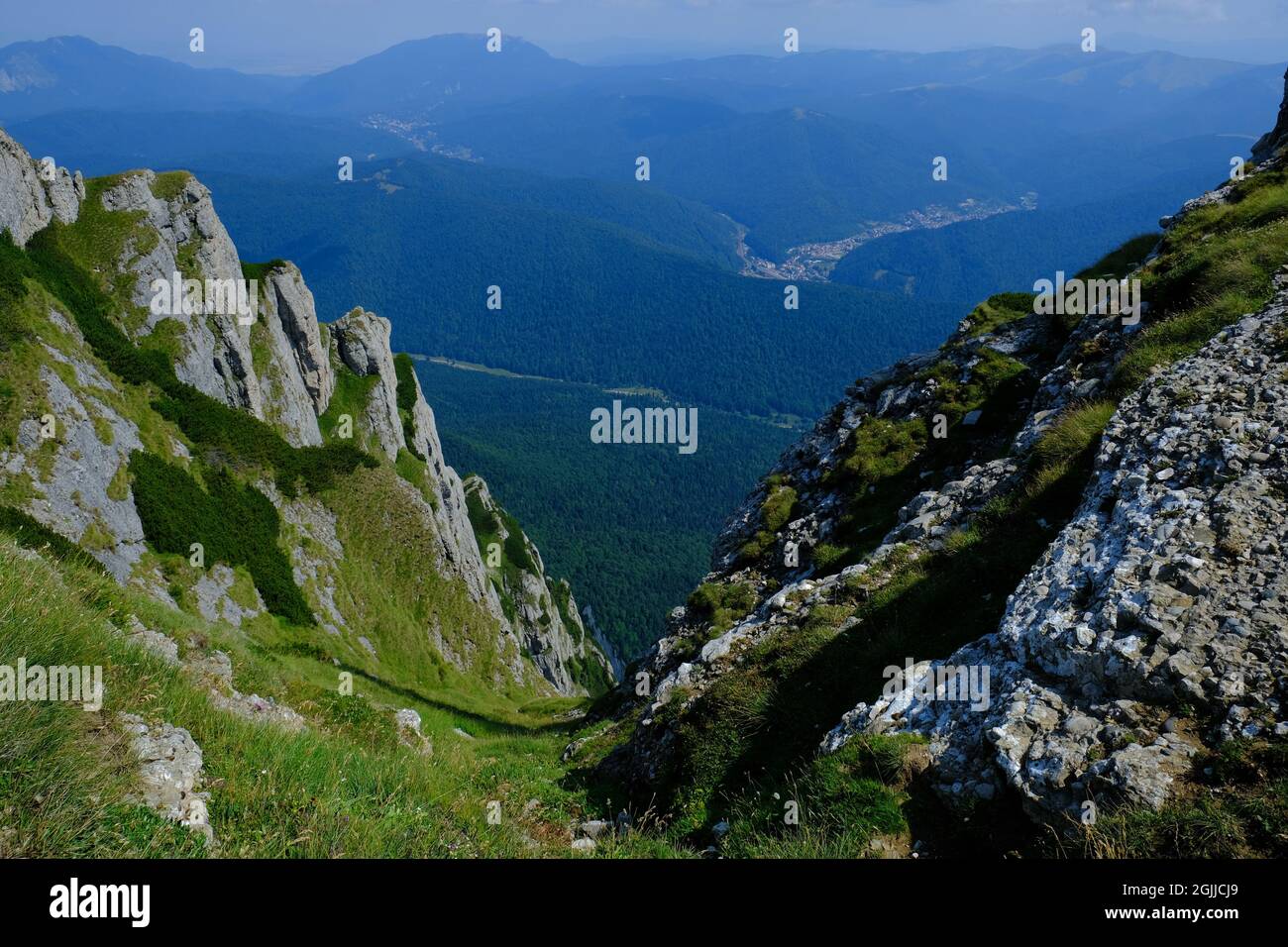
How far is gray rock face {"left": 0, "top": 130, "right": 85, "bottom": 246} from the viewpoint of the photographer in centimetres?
5559

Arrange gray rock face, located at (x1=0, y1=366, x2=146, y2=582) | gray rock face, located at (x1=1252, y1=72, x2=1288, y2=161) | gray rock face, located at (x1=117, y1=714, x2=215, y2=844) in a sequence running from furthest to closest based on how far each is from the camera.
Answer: gray rock face, located at (x1=0, y1=366, x2=146, y2=582) → gray rock face, located at (x1=1252, y1=72, x2=1288, y2=161) → gray rock face, located at (x1=117, y1=714, x2=215, y2=844)

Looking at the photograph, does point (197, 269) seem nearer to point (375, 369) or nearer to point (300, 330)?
point (300, 330)

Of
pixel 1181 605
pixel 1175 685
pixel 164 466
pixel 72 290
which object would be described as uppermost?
pixel 72 290

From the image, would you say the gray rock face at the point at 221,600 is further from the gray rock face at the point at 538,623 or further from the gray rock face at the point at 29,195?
the gray rock face at the point at 538,623

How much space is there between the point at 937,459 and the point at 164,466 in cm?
4773

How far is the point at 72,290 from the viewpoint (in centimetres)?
5544

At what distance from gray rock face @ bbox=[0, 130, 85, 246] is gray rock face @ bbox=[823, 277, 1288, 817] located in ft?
235

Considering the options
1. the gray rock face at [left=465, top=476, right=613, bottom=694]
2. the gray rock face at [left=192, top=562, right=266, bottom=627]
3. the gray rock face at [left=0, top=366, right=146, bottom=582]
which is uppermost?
the gray rock face at [left=0, top=366, right=146, bottom=582]

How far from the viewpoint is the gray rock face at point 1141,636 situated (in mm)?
7934

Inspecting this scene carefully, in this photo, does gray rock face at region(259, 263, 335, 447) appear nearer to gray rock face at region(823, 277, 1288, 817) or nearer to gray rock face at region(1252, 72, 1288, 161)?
gray rock face at region(823, 277, 1288, 817)

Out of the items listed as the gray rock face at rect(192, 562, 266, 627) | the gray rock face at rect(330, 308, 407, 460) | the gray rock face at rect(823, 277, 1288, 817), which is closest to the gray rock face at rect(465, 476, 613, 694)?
the gray rock face at rect(330, 308, 407, 460)
